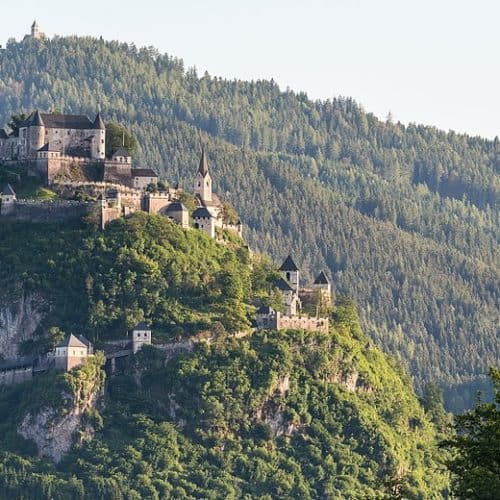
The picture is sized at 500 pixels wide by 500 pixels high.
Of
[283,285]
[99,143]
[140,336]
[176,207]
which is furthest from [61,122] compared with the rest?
[140,336]

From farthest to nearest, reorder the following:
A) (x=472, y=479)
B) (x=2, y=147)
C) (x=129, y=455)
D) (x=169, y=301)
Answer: (x=2, y=147), (x=169, y=301), (x=129, y=455), (x=472, y=479)

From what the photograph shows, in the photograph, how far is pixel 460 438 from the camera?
6619 centimetres

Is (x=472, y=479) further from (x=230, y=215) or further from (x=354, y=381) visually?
(x=230, y=215)

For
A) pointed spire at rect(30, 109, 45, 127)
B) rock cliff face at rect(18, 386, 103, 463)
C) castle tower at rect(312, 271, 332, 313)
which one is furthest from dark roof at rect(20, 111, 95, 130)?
rock cliff face at rect(18, 386, 103, 463)

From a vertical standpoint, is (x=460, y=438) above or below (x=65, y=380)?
below

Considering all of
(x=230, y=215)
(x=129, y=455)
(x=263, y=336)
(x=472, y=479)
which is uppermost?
(x=230, y=215)

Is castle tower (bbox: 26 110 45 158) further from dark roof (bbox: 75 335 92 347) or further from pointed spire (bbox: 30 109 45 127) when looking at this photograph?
dark roof (bbox: 75 335 92 347)

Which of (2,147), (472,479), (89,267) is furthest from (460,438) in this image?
(2,147)

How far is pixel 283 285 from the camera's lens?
14788cm

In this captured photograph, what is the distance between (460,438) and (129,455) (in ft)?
223

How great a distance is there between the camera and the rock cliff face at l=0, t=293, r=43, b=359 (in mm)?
138625

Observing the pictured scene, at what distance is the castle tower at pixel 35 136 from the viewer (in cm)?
14875

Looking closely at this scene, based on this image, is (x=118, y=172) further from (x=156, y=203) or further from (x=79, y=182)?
(x=156, y=203)

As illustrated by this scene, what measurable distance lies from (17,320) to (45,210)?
893cm
